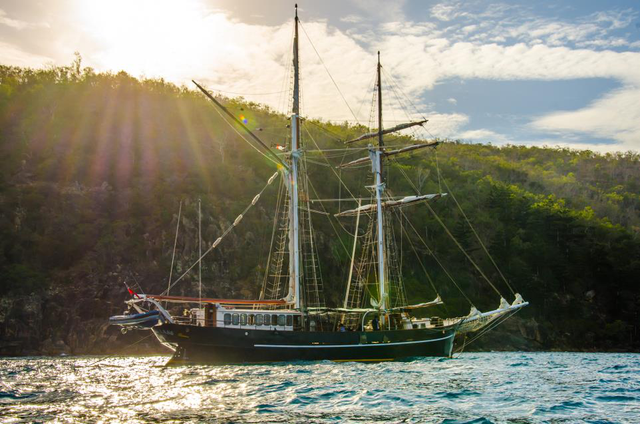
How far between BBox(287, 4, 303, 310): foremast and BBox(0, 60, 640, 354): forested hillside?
17623 millimetres

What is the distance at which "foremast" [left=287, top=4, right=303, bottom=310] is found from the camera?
4378 cm

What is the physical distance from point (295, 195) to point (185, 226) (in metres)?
34.4

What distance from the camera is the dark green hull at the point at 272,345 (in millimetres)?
39062

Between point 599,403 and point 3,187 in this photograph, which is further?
point 3,187

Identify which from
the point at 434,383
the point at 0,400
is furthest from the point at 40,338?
the point at 434,383

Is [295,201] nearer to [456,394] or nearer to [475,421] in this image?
[456,394]

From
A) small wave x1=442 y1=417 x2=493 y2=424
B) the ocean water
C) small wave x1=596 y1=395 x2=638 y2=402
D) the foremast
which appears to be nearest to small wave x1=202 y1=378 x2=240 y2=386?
the ocean water

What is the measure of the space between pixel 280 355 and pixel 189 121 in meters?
79.3

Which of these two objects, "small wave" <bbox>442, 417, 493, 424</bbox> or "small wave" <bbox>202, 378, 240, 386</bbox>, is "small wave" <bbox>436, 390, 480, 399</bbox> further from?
"small wave" <bbox>202, 378, 240, 386</bbox>

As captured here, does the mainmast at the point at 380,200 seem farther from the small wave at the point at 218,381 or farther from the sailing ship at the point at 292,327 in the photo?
the small wave at the point at 218,381

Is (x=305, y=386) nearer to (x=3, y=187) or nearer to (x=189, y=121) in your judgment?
(x=3, y=187)

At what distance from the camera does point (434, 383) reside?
2844cm

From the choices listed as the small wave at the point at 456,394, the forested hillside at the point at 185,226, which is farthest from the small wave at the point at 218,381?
the forested hillside at the point at 185,226

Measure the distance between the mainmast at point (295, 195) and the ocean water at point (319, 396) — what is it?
8978 mm
